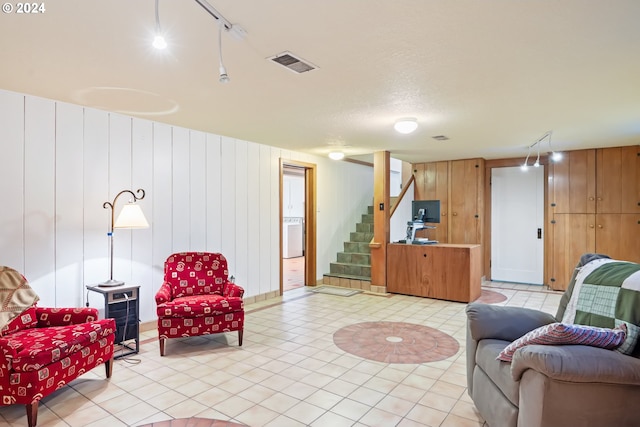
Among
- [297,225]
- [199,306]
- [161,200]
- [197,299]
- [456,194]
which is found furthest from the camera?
[297,225]

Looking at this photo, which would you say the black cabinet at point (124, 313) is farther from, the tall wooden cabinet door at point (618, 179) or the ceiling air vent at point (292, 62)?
the tall wooden cabinet door at point (618, 179)

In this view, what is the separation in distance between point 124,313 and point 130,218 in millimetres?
911

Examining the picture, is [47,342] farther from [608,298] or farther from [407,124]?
[407,124]

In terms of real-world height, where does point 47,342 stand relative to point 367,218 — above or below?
below

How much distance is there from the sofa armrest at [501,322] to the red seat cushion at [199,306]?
7.28 ft

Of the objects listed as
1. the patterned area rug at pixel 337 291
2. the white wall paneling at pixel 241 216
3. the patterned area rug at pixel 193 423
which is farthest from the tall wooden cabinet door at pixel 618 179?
the patterned area rug at pixel 193 423

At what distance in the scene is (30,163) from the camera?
3277 millimetres

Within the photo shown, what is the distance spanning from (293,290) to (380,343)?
9.37 ft

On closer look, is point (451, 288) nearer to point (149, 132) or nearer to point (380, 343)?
point (380, 343)

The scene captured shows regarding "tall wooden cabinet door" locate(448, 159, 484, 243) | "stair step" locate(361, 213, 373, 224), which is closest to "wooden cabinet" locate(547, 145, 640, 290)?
"tall wooden cabinet door" locate(448, 159, 484, 243)

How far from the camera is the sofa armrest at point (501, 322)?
2.27 meters

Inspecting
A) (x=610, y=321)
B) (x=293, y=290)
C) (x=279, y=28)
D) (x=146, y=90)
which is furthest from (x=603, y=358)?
(x=293, y=290)

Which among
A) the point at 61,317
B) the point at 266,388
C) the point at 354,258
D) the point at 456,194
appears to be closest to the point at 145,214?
the point at 61,317

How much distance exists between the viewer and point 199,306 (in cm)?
348
